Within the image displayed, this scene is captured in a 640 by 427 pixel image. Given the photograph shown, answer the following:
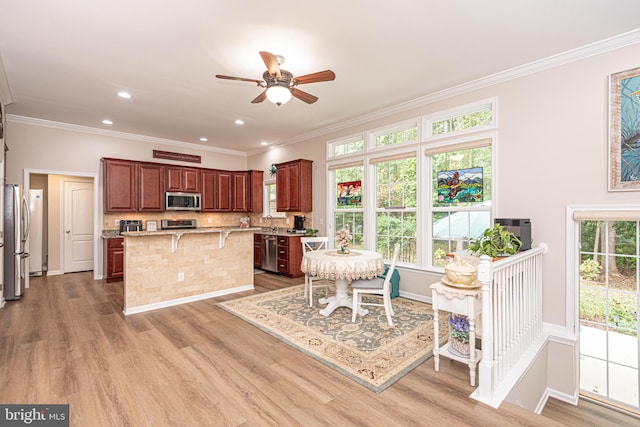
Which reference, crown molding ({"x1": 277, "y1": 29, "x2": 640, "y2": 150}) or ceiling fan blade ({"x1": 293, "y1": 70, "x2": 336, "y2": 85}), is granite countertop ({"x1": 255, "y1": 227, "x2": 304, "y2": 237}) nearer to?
crown molding ({"x1": 277, "y1": 29, "x2": 640, "y2": 150})

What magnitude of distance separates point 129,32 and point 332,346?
11.5 feet

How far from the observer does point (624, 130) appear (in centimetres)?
281

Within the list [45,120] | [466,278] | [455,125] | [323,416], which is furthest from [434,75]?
[45,120]

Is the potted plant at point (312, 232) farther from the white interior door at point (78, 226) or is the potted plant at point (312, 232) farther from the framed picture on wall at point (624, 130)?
the white interior door at point (78, 226)

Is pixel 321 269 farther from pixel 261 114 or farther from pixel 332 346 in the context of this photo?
pixel 261 114

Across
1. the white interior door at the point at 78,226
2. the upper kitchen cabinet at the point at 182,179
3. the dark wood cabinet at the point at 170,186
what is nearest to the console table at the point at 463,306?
the dark wood cabinet at the point at 170,186

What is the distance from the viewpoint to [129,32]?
270 centimetres

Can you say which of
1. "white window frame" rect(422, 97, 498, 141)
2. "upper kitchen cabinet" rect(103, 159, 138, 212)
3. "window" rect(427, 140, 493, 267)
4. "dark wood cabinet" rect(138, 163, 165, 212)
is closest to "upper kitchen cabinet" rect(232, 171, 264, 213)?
"dark wood cabinet" rect(138, 163, 165, 212)

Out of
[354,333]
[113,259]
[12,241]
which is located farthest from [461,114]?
[12,241]

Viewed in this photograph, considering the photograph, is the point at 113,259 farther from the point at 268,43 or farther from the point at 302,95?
the point at 268,43

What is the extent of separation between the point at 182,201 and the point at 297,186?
2664mm

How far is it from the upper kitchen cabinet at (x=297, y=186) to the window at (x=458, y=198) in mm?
2671

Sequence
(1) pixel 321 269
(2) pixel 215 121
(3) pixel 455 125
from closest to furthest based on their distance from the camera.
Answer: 1. (1) pixel 321 269
2. (3) pixel 455 125
3. (2) pixel 215 121

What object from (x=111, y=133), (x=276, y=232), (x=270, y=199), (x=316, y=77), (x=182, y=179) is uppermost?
(x=111, y=133)
